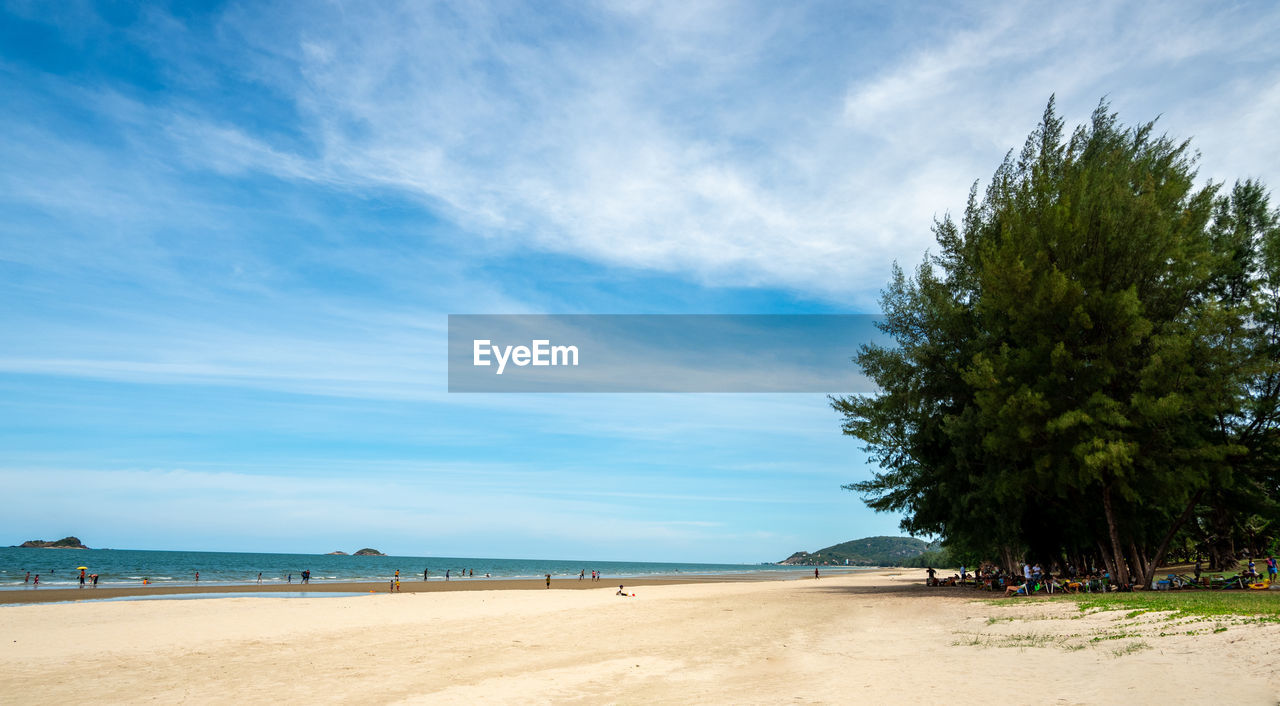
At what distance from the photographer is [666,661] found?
1512cm

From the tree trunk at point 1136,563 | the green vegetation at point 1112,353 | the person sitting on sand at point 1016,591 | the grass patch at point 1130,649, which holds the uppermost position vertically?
the green vegetation at point 1112,353

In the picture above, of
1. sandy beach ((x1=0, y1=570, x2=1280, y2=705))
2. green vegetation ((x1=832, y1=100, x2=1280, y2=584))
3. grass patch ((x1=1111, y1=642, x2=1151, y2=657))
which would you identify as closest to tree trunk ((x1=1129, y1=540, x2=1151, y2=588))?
green vegetation ((x1=832, y1=100, x2=1280, y2=584))

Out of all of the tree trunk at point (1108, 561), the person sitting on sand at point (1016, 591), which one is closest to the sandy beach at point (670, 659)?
the person sitting on sand at point (1016, 591)

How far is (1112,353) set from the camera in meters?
27.1

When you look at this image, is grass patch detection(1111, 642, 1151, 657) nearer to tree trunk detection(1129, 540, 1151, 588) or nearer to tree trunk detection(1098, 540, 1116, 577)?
tree trunk detection(1098, 540, 1116, 577)

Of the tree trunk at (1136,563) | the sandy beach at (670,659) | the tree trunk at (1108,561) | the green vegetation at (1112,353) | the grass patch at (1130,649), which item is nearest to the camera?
the sandy beach at (670,659)

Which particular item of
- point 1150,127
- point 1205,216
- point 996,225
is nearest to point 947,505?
point 996,225

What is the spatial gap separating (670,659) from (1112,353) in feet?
71.4

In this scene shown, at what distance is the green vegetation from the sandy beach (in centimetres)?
715

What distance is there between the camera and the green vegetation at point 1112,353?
26000 mm

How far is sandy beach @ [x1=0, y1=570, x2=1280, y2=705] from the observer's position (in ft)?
34.4

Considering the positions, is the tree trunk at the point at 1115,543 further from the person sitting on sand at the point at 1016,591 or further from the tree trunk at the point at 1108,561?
the person sitting on sand at the point at 1016,591

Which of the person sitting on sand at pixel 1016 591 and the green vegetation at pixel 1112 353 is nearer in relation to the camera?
the green vegetation at pixel 1112 353

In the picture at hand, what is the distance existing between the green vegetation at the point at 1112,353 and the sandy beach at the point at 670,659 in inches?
281
